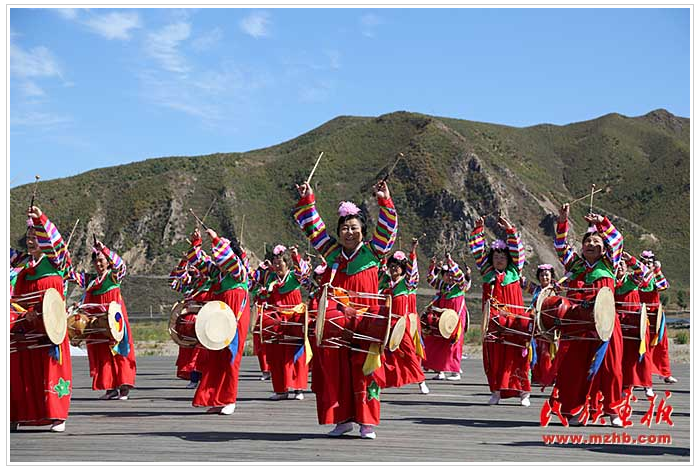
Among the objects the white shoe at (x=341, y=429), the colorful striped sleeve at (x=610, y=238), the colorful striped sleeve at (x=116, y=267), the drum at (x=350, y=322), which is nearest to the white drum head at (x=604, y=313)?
the colorful striped sleeve at (x=610, y=238)

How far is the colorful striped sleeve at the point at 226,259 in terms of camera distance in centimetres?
1188

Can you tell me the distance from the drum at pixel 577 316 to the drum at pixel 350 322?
7.97 ft

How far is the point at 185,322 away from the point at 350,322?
12.1ft

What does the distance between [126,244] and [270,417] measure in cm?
7397

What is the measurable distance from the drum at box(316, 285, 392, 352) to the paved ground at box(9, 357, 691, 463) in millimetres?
892

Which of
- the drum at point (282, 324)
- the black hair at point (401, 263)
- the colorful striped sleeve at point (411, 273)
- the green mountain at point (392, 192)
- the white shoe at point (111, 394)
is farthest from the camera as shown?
the green mountain at point (392, 192)

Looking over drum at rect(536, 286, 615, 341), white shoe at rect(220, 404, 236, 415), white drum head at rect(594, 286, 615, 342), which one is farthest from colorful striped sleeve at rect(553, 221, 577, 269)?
white shoe at rect(220, 404, 236, 415)

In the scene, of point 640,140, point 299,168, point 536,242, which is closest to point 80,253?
point 299,168

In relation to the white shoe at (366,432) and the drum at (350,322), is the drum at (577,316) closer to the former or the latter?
the drum at (350,322)

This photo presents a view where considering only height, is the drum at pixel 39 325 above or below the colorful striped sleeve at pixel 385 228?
below

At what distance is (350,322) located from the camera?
912 centimetres

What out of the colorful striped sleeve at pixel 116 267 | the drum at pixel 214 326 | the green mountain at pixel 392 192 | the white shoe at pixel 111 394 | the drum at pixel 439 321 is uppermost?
the green mountain at pixel 392 192

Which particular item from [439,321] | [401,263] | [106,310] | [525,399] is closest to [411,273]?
[401,263]

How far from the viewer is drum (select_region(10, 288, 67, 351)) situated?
9742mm
